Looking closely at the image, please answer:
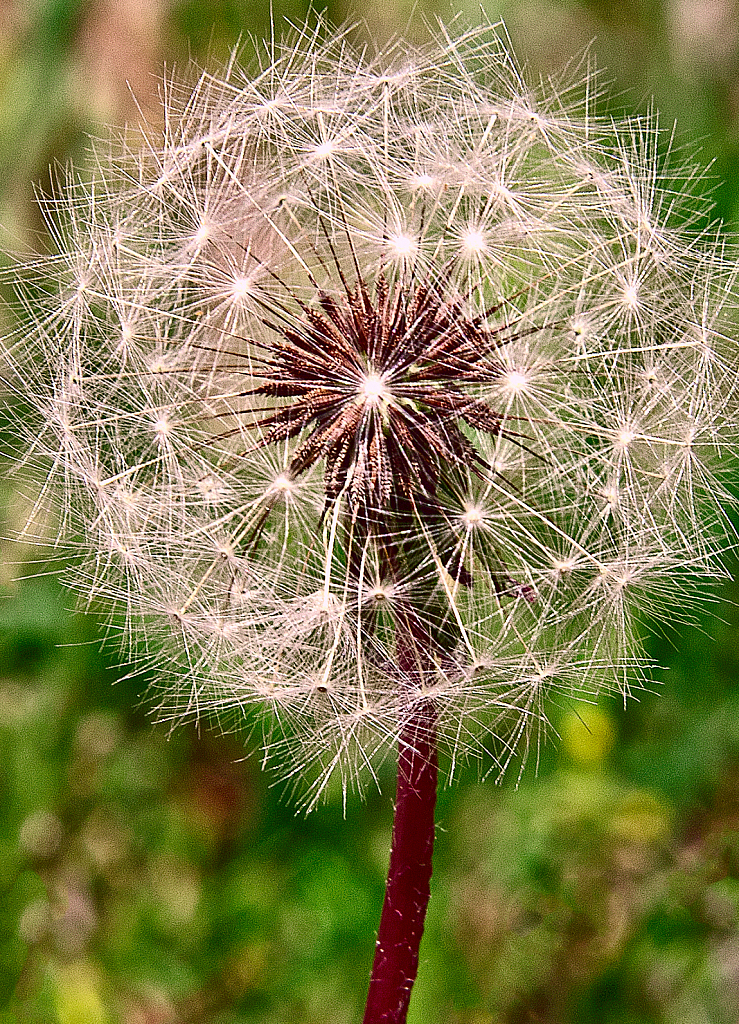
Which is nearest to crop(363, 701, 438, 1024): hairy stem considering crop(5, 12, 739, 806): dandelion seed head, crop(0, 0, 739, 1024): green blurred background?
crop(5, 12, 739, 806): dandelion seed head

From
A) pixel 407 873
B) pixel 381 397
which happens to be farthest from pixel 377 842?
pixel 381 397

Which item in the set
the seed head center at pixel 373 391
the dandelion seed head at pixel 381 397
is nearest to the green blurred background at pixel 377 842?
the dandelion seed head at pixel 381 397

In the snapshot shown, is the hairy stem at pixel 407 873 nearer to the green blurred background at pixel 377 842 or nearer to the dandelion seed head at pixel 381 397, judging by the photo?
the dandelion seed head at pixel 381 397

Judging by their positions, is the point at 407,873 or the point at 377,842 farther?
the point at 377,842

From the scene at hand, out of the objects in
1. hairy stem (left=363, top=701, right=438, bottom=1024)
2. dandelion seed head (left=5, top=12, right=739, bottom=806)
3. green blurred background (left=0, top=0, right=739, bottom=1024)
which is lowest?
green blurred background (left=0, top=0, right=739, bottom=1024)

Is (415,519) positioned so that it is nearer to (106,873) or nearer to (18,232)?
(106,873)

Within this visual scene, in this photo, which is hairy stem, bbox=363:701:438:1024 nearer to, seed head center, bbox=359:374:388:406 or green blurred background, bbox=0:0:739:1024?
seed head center, bbox=359:374:388:406

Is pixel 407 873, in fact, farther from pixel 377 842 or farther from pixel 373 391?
pixel 377 842
